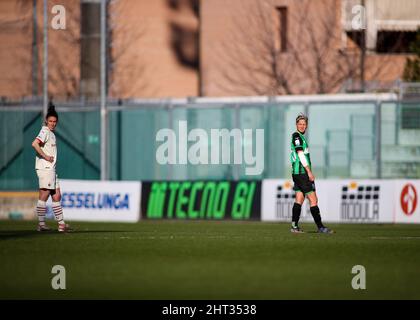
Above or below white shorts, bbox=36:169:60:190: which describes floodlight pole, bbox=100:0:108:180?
above

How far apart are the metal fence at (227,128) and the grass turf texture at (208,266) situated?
16.2 metres

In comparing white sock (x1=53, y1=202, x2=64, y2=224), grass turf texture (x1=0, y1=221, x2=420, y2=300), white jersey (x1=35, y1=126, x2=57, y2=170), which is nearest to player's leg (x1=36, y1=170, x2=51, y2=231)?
→ white jersey (x1=35, y1=126, x2=57, y2=170)

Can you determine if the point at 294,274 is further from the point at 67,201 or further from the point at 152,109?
the point at 152,109

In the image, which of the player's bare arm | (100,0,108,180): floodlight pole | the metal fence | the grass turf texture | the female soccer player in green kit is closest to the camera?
the grass turf texture

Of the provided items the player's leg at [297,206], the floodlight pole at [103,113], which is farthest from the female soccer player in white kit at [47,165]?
the floodlight pole at [103,113]

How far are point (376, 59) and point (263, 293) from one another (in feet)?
109

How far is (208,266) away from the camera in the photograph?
558 inches

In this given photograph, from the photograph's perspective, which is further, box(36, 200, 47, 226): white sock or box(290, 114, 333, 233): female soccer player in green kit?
box(36, 200, 47, 226): white sock

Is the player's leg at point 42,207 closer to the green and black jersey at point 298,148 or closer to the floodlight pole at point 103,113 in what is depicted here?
the green and black jersey at point 298,148

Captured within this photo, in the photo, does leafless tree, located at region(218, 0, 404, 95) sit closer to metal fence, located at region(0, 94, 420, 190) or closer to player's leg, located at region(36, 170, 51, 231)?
metal fence, located at region(0, 94, 420, 190)

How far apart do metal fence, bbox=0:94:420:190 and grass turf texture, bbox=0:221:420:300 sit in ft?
53.2

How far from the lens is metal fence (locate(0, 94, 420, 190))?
35188 mm

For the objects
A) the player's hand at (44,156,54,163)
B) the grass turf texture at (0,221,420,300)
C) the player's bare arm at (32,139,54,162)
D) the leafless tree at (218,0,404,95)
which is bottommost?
the grass turf texture at (0,221,420,300)

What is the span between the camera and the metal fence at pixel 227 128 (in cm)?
3519
